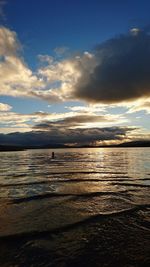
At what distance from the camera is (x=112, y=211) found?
582 inches

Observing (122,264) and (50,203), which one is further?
(50,203)

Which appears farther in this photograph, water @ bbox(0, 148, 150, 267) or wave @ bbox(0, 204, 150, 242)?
wave @ bbox(0, 204, 150, 242)

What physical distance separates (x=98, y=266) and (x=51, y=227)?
4298 mm

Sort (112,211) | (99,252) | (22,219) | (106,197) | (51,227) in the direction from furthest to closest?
(106,197)
(112,211)
(22,219)
(51,227)
(99,252)

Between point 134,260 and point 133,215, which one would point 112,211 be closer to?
point 133,215

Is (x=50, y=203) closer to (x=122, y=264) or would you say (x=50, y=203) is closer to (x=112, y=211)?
(x=112, y=211)

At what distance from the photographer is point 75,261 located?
832cm

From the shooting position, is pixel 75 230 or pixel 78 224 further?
pixel 78 224

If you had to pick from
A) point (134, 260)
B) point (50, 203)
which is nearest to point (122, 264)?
point (134, 260)

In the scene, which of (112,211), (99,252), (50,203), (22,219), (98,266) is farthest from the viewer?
(50,203)

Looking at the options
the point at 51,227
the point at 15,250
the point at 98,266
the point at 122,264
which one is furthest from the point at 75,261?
the point at 51,227

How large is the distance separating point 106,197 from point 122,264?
1108 centimetres

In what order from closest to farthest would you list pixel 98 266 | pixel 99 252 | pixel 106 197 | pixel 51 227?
pixel 98 266
pixel 99 252
pixel 51 227
pixel 106 197

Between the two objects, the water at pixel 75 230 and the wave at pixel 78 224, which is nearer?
the water at pixel 75 230
